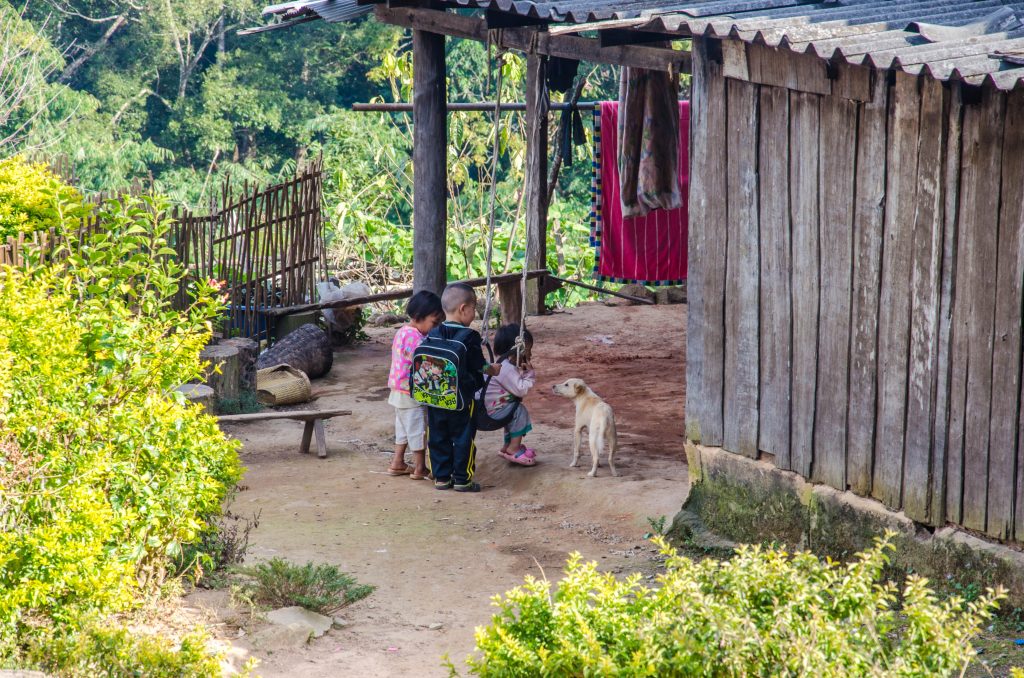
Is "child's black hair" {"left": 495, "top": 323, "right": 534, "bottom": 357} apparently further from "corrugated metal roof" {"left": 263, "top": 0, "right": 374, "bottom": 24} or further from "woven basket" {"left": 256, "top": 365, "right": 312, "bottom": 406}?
"woven basket" {"left": 256, "top": 365, "right": 312, "bottom": 406}

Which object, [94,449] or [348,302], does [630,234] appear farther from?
[94,449]

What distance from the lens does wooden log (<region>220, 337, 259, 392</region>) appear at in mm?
8828

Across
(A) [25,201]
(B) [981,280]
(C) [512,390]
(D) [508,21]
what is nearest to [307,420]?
(C) [512,390]

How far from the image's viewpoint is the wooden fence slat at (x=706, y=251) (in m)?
5.57

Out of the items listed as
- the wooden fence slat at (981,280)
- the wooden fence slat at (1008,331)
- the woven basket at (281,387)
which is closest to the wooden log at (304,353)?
the woven basket at (281,387)

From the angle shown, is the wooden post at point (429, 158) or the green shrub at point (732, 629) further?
the wooden post at point (429, 158)

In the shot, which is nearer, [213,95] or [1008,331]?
[1008,331]

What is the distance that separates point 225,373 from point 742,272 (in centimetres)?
463

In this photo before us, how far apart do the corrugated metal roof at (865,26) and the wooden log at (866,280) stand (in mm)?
384

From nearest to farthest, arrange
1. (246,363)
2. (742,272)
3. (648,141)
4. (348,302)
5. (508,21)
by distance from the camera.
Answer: (742,272)
(508,21)
(648,141)
(246,363)
(348,302)

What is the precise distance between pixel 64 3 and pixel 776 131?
969 inches

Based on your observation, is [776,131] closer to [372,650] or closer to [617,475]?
[617,475]

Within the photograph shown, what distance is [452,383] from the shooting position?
21.3ft

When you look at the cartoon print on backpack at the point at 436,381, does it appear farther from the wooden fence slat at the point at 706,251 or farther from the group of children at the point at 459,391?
the wooden fence slat at the point at 706,251
